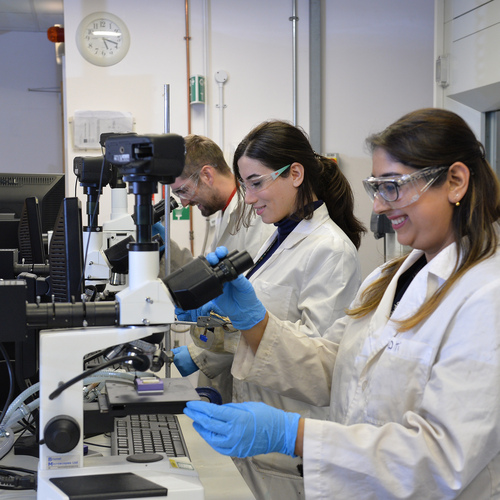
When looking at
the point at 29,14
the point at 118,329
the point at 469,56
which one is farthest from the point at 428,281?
the point at 29,14

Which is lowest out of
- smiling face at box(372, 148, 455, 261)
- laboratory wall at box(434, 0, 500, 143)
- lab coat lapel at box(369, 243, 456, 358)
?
lab coat lapel at box(369, 243, 456, 358)

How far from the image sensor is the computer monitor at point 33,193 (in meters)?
2.33

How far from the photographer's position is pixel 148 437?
1.17 metres

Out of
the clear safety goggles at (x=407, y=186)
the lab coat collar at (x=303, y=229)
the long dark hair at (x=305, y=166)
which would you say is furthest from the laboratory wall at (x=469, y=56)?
the clear safety goggles at (x=407, y=186)

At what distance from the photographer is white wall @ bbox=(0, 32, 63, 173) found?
17.7 feet

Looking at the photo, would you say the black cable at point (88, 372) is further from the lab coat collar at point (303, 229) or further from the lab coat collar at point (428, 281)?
the lab coat collar at point (303, 229)

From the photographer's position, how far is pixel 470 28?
2.75 metres

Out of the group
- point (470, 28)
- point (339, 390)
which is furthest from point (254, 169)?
point (470, 28)

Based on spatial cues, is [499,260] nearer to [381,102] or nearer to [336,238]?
[336,238]

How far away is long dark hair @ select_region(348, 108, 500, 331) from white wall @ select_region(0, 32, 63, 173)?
484 cm

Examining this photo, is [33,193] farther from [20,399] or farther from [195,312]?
[20,399]

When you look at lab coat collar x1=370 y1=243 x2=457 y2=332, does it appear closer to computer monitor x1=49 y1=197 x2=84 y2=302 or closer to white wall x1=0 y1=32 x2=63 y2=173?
computer monitor x1=49 y1=197 x2=84 y2=302

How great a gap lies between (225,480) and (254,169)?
3.03ft

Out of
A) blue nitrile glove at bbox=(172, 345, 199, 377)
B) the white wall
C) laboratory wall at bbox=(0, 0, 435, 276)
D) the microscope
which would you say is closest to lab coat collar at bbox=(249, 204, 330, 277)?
blue nitrile glove at bbox=(172, 345, 199, 377)
